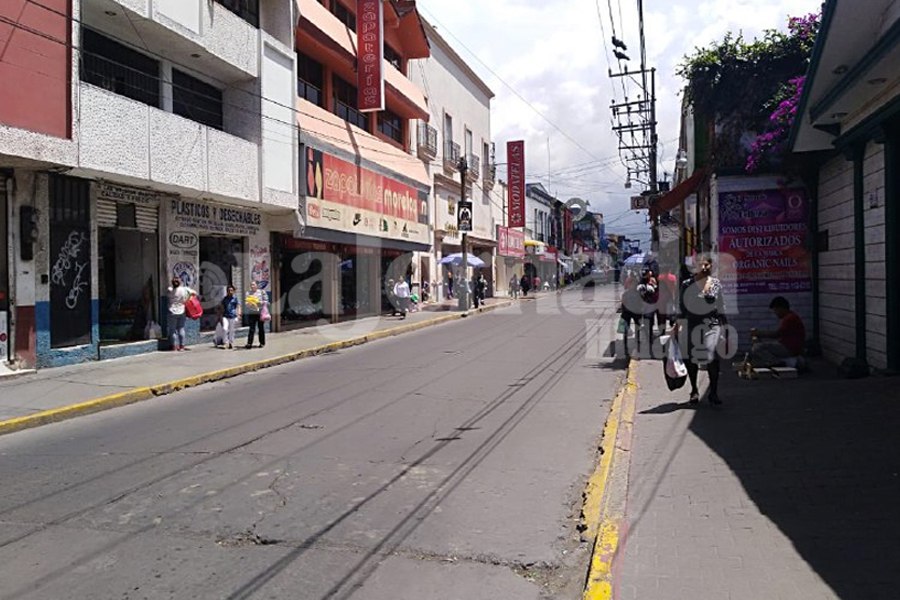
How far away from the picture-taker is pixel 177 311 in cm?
1577

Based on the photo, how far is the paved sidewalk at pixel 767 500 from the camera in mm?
4016

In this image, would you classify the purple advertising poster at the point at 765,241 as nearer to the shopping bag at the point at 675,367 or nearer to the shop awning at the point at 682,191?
the shop awning at the point at 682,191

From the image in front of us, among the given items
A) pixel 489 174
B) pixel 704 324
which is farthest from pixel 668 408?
pixel 489 174

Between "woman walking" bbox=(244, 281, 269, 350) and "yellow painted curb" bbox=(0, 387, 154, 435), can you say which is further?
"woman walking" bbox=(244, 281, 269, 350)

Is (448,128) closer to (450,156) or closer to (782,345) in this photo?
(450,156)

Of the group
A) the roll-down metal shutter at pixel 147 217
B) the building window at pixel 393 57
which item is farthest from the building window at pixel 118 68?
the building window at pixel 393 57

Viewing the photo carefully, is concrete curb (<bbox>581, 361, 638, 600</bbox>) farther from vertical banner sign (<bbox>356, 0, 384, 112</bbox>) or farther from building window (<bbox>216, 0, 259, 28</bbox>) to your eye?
vertical banner sign (<bbox>356, 0, 384, 112</bbox>)

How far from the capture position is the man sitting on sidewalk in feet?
34.4

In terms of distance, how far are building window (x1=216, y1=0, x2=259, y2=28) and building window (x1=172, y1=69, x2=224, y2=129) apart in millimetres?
1882

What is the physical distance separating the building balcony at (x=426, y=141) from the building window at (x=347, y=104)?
5.67 metres

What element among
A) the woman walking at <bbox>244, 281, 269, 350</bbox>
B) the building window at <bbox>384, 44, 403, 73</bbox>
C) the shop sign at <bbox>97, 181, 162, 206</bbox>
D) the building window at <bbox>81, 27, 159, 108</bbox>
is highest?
the building window at <bbox>384, 44, 403, 73</bbox>

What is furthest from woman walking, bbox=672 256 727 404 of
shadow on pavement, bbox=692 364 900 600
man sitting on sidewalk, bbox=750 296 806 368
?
man sitting on sidewalk, bbox=750 296 806 368

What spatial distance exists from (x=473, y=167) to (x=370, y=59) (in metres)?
17.2

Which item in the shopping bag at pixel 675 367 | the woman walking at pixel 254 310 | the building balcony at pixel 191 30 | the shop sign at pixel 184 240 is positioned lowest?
the shopping bag at pixel 675 367
